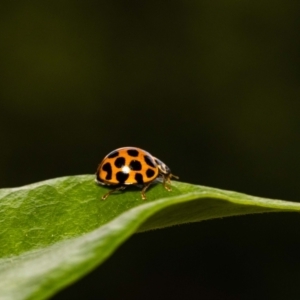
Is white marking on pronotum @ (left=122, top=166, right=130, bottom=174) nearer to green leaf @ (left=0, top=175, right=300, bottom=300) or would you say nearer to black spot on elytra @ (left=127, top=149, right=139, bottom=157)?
black spot on elytra @ (left=127, top=149, right=139, bottom=157)

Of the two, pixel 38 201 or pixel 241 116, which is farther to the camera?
pixel 241 116

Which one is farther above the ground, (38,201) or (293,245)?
(38,201)

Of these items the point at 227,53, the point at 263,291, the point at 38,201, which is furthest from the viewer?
the point at 227,53

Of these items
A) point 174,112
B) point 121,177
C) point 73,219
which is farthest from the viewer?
point 174,112

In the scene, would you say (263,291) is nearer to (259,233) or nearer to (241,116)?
(259,233)

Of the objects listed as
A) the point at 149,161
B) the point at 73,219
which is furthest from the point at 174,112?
the point at 73,219

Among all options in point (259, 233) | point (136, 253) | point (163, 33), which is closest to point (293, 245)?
point (259, 233)

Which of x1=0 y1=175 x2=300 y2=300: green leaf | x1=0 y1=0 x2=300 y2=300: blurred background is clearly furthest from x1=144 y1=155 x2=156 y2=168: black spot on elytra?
x1=0 y1=0 x2=300 y2=300: blurred background

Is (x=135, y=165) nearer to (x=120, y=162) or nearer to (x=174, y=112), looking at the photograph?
(x=120, y=162)
